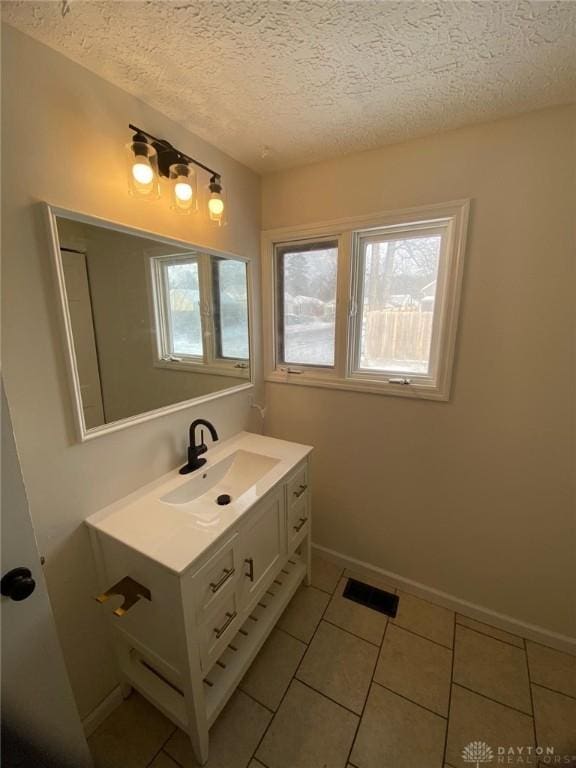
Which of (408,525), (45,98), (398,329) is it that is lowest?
(408,525)

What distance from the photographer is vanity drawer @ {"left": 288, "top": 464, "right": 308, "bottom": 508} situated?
1419 millimetres

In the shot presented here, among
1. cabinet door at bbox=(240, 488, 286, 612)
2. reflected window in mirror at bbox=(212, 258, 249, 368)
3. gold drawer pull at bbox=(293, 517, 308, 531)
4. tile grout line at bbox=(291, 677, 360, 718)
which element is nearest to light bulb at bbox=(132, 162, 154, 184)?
reflected window in mirror at bbox=(212, 258, 249, 368)

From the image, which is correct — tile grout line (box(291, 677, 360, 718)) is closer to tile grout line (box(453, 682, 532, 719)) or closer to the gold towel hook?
tile grout line (box(453, 682, 532, 719))

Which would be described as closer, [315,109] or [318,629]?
[315,109]

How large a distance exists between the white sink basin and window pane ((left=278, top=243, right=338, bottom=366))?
0.68 meters

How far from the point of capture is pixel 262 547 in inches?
49.3

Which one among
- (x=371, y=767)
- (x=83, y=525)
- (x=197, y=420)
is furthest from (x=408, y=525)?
(x=83, y=525)

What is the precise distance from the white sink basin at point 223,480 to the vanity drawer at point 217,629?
1.16 feet

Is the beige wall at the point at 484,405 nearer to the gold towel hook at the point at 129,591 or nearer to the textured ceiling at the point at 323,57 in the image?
the textured ceiling at the point at 323,57

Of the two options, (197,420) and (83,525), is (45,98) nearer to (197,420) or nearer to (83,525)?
(197,420)

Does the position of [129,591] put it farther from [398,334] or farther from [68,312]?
[398,334]

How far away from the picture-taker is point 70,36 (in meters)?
0.83

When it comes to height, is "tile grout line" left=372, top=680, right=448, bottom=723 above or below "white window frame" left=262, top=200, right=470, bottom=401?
below

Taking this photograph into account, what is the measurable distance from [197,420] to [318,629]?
3.99ft
